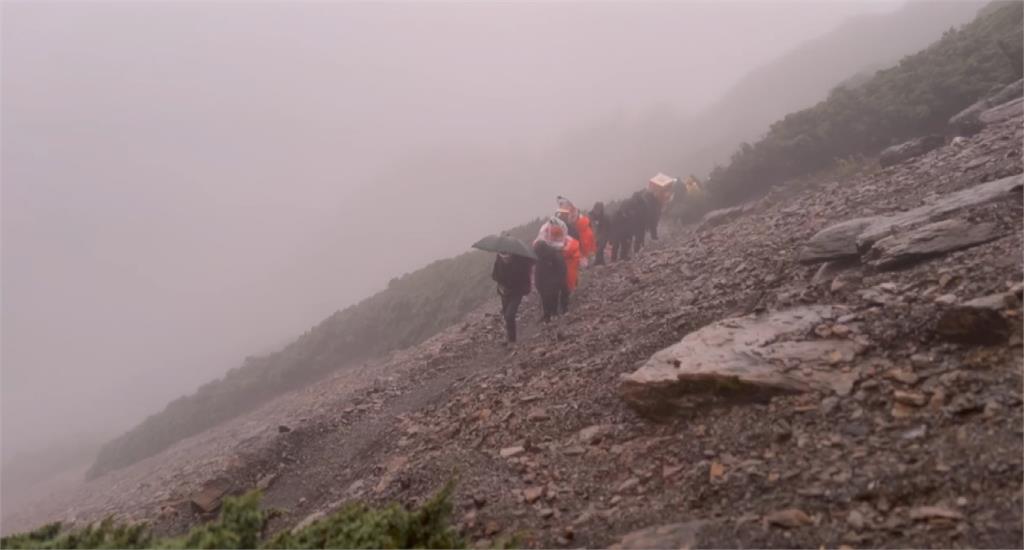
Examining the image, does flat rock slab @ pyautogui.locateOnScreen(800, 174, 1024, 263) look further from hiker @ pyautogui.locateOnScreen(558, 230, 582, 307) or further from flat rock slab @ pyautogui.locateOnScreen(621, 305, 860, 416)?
hiker @ pyautogui.locateOnScreen(558, 230, 582, 307)

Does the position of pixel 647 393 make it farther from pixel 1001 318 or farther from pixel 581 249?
pixel 581 249

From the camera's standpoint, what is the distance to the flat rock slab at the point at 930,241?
7.22 m

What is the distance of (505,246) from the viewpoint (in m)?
11.9

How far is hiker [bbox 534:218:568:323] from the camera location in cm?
1299

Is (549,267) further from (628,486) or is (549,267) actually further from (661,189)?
(661,189)

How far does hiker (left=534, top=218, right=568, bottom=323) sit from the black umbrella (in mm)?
742

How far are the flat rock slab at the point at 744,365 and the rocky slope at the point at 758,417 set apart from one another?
26 mm

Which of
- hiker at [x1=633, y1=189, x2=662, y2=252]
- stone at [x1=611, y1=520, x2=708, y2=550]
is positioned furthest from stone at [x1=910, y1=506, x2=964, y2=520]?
hiker at [x1=633, y1=189, x2=662, y2=252]

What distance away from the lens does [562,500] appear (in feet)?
19.6

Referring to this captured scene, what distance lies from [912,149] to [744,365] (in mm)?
10175

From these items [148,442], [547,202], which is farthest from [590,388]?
[547,202]

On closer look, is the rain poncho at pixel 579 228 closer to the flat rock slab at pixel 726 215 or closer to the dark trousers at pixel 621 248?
the dark trousers at pixel 621 248

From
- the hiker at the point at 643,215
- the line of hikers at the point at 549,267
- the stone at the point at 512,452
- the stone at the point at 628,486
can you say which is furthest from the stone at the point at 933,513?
the hiker at the point at 643,215

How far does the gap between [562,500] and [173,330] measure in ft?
452
